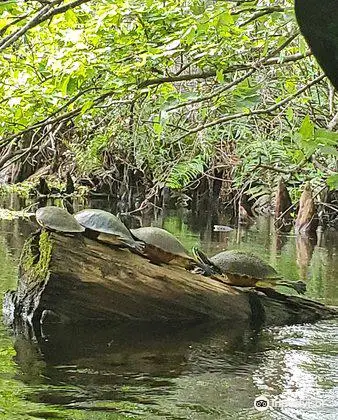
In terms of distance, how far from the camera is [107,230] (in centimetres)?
480

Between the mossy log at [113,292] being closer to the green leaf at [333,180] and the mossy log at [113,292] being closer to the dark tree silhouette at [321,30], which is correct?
the green leaf at [333,180]

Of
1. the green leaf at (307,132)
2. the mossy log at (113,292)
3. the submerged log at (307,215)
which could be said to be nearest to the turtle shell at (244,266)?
the mossy log at (113,292)

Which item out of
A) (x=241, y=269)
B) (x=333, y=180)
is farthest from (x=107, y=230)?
(x=333, y=180)

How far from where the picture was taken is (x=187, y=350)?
13.5 feet

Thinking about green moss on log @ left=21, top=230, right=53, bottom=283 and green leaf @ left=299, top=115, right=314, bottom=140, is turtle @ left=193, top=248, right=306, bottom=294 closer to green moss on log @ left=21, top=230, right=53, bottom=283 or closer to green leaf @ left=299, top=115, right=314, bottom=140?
green moss on log @ left=21, top=230, right=53, bottom=283

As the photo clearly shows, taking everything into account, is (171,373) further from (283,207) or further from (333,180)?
(283,207)

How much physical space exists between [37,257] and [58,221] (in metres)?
0.29

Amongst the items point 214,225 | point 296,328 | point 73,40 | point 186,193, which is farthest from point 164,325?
point 186,193

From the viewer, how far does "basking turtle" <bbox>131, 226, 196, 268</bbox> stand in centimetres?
495

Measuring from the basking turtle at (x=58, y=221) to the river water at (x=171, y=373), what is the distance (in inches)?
25.4

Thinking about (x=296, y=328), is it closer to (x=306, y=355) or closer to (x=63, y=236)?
(x=306, y=355)

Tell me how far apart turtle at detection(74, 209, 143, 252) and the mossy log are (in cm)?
8

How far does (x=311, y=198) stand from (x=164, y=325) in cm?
961

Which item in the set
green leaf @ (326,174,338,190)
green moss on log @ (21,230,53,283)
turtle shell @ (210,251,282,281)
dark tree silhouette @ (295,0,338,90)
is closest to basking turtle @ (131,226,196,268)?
turtle shell @ (210,251,282,281)
